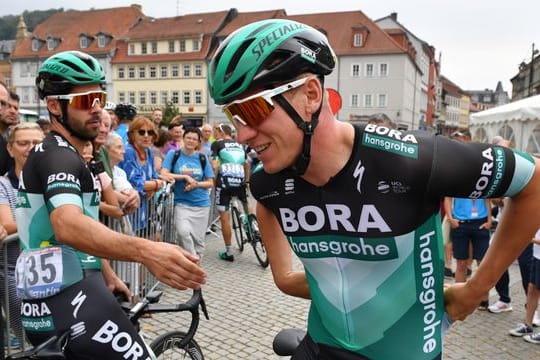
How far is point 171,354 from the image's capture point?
3260 millimetres

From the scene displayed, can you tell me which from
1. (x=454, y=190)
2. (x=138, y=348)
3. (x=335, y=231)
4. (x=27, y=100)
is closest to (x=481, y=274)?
(x=454, y=190)

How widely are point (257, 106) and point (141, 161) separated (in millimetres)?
4799

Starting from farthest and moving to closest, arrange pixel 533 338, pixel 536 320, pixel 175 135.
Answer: pixel 175 135 < pixel 536 320 < pixel 533 338

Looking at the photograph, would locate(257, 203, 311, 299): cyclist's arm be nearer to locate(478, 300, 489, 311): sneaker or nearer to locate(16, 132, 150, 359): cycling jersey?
locate(16, 132, 150, 359): cycling jersey

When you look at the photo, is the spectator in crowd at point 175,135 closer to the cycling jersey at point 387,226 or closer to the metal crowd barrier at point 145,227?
the metal crowd barrier at point 145,227

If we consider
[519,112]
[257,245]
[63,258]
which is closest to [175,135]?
[257,245]

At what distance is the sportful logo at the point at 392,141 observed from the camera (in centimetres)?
161

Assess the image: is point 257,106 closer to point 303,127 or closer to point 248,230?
point 303,127

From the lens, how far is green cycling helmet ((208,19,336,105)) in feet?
5.04

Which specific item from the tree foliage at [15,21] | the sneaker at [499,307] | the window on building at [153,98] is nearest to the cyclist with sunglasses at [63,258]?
the sneaker at [499,307]

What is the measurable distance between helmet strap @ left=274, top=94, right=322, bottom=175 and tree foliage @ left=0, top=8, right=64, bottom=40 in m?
112

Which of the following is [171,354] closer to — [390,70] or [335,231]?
[335,231]

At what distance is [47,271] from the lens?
2.10 meters

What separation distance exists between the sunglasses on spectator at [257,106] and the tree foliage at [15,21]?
11165cm
